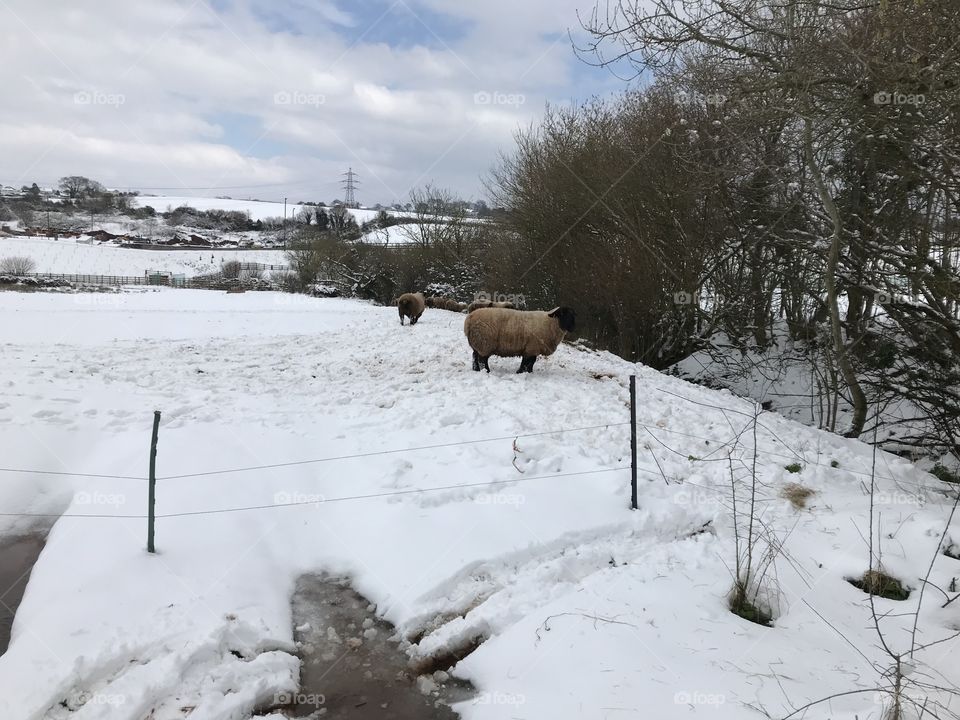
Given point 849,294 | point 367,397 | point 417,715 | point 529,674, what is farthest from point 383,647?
point 849,294

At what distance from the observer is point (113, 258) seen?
55.7 metres

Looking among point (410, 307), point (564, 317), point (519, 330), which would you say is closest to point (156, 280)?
point (410, 307)

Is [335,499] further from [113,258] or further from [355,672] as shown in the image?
[113,258]

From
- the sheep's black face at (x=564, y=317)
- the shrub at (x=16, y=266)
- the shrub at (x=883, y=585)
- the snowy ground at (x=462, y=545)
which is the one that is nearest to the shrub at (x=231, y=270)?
the shrub at (x=16, y=266)

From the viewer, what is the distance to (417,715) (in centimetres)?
339

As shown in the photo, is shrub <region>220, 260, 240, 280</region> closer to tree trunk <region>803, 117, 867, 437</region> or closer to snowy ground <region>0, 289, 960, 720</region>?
snowy ground <region>0, 289, 960, 720</region>

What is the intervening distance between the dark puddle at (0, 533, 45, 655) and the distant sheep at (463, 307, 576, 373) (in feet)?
21.9

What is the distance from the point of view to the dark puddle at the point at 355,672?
3.42 meters

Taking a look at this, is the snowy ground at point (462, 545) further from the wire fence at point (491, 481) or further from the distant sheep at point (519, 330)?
the distant sheep at point (519, 330)

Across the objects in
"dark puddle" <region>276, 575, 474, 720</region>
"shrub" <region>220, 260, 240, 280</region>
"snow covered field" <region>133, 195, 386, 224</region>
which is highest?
"snow covered field" <region>133, 195, 386, 224</region>

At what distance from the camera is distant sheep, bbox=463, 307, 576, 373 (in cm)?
991

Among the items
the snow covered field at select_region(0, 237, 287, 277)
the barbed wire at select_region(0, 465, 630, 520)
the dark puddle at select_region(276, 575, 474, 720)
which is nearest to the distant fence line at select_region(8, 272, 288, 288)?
the snow covered field at select_region(0, 237, 287, 277)

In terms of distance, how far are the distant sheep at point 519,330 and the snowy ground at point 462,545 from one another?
2.27 ft

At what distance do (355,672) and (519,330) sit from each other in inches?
270
